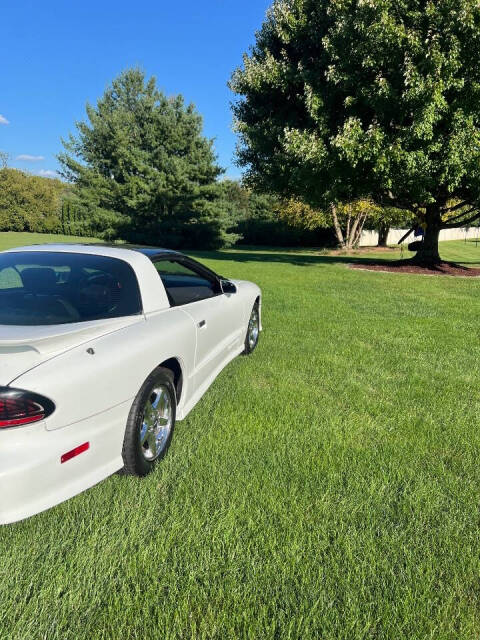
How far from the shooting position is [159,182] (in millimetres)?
30734

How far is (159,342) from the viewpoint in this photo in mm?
2664

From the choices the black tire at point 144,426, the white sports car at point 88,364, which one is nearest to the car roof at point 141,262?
the white sports car at point 88,364

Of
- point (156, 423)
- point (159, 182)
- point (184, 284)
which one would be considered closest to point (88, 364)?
point (156, 423)

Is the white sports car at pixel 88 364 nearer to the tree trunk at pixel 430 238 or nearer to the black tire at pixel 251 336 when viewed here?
the black tire at pixel 251 336

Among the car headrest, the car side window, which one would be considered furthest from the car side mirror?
the car headrest

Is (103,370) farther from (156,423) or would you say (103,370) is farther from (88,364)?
(156,423)

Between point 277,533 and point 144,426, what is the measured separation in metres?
1.03

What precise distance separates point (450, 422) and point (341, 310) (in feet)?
16.8

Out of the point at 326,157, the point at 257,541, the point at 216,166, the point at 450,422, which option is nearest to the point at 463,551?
the point at 257,541

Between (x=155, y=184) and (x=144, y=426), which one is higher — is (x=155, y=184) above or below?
above

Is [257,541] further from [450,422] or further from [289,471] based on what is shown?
[450,422]

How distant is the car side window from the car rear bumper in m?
1.31

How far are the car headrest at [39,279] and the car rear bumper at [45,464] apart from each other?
43.5 inches

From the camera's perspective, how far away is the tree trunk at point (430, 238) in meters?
16.7
